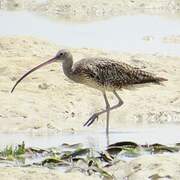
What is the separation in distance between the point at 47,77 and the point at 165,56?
2969mm

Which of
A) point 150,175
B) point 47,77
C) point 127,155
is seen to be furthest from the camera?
point 47,77

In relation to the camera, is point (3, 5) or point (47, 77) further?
point (3, 5)

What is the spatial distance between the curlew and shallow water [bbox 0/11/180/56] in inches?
176

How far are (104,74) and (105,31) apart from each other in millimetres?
7054

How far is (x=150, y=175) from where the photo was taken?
10195 mm

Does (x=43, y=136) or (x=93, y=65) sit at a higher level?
(x=93, y=65)

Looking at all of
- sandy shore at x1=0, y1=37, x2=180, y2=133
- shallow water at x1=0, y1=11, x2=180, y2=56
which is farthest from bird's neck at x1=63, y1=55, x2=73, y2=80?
shallow water at x1=0, y1=11, x2=180, y2=56

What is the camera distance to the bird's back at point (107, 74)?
13781 mm

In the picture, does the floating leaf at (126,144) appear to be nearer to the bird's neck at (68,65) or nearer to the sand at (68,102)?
the sand at (68,102)

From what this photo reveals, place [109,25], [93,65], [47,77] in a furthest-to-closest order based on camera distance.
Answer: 1. [109,25]
2. [47,77]
3. [93,65]

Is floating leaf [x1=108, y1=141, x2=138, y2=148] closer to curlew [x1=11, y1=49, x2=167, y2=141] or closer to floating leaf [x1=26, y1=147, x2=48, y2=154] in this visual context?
floating leaf [x1=26, y1=147, x2=48, y2=154]

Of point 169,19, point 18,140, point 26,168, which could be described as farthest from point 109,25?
point 26,168

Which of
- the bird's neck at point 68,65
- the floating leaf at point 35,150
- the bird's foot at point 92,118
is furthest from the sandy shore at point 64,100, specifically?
the floating leaf at point 35,150

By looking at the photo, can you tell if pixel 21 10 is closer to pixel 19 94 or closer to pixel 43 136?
pixel 19 94
